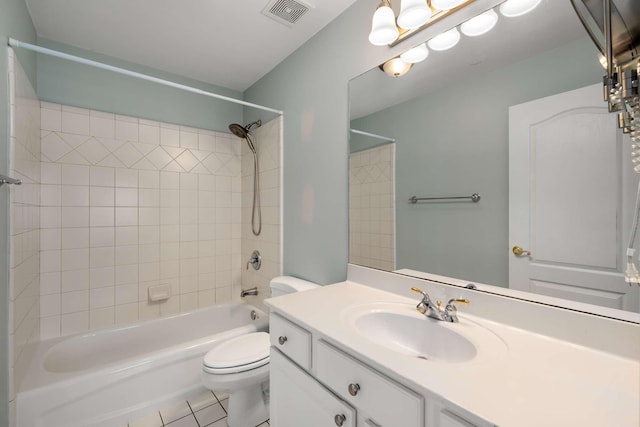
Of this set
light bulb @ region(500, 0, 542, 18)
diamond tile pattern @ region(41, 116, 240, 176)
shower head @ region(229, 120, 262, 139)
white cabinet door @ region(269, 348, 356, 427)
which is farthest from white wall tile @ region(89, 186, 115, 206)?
light bulb @ region(500, 0, 542, 18)

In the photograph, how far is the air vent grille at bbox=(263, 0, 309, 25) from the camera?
1470mm

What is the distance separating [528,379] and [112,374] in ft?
6.22

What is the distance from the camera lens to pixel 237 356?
1.49 m

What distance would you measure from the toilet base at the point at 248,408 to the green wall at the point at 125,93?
2150mm

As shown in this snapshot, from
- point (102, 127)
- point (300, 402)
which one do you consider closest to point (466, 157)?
point (300, 402)

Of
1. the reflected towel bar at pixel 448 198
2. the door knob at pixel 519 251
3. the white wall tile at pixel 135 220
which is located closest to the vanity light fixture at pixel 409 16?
the reflected towel bar at pixel 448 198

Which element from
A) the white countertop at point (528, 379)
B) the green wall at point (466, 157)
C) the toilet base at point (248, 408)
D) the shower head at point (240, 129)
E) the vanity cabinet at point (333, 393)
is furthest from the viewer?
the shower head at point (240, 129)

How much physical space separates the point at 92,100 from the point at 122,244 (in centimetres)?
109

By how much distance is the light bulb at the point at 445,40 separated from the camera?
1.10 m

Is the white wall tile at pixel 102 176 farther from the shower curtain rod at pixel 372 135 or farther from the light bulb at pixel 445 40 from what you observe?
the light bulb at pixel 445 40

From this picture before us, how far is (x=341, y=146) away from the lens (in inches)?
61.3

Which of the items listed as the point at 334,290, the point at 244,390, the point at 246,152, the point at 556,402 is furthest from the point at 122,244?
the point at 556,402

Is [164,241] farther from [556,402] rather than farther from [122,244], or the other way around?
[556,402]

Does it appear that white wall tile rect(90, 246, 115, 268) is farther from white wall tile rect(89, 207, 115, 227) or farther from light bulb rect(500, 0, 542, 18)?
light bulb rect(500, 0, 542, 18)
